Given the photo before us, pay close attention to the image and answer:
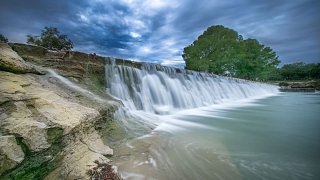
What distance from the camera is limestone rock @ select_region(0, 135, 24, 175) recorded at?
1664 millimetres

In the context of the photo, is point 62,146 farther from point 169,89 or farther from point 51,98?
point 169,89

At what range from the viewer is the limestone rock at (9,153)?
1664 millimetres

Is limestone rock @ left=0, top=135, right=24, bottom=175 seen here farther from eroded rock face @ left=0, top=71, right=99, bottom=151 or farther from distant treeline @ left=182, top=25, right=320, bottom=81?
distant treeline @ left=182, top=25, right=320, bottom=81

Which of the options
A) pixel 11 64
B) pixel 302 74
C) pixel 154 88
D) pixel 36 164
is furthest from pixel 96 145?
pixel 302 74

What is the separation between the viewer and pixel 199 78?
12.6 meters

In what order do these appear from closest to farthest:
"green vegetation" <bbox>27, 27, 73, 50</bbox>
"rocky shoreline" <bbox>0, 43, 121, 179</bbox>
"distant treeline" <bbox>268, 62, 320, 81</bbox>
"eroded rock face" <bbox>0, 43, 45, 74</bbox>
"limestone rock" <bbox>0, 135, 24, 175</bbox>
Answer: "limestone rock" <bbox>0, 135, 24, 175</bbox> < "rocky shoreline" <bbox>0, 43, 121, 179</bbox> < "eroded rock face" <bbox>0, 43, 45, 74</bbox> < "green vegetation" <bbox>27, 27, 73, 50</bbox> < "distant treeline" <bbox>268, 62, 320, 81</bbox>

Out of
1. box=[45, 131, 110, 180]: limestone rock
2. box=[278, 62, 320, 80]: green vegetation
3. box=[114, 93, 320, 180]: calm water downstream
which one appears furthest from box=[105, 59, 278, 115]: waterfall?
box=[278, 62, 320, 80]: green vegetation

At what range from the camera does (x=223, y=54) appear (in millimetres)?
29625

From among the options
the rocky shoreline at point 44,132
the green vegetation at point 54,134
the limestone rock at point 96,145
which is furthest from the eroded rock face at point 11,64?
the limestone rock at point 96,145

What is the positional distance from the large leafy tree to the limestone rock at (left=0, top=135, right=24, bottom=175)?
89.9 feet

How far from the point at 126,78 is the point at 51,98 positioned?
3.91m

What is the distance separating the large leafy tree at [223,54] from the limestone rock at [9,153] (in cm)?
2741

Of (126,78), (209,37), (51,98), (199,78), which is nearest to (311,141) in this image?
(51,98)

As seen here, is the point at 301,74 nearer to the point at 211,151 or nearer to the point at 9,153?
the point at 211,151
